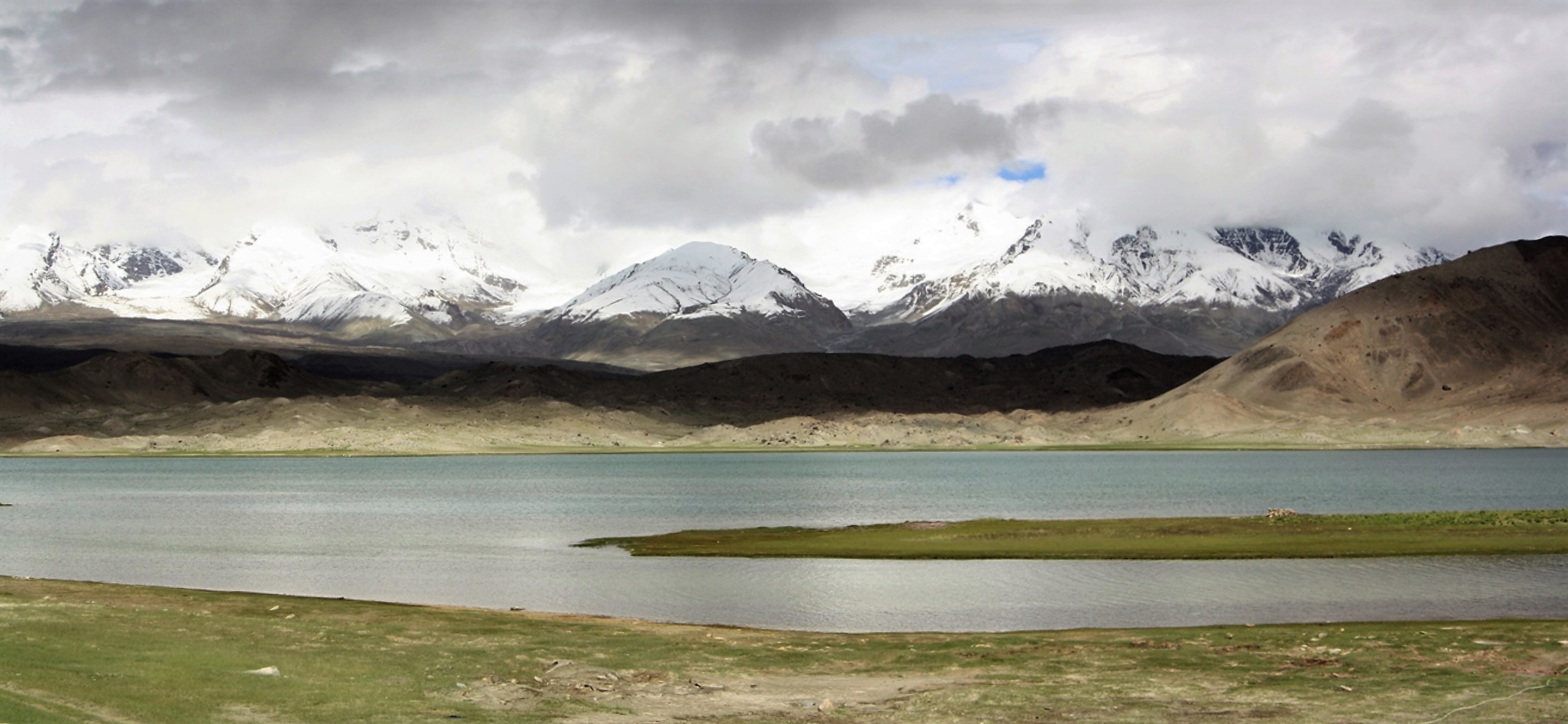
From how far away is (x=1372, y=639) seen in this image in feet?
112

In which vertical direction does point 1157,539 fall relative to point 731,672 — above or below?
above

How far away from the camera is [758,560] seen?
61.8 metres

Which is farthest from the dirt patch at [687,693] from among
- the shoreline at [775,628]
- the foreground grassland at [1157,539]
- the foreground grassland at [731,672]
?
the foreground grassland at [1157,539]

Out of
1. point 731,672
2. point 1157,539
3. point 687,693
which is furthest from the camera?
point 1157,539

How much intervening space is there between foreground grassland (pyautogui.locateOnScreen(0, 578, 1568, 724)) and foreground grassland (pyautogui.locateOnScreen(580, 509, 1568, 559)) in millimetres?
22159

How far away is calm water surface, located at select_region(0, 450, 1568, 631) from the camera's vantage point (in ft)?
147

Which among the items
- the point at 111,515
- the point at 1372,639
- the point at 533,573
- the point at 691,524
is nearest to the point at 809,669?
the point at 1372,639

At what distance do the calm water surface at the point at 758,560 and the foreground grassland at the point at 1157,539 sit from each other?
8.01 feet

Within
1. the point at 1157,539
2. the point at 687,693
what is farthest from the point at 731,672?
the point at 1157,539

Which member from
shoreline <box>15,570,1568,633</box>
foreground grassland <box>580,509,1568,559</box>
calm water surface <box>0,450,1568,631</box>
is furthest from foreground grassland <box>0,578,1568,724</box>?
foreground grassland <box>580,509,1568,559</box>

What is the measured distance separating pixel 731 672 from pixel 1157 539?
37.7 metres

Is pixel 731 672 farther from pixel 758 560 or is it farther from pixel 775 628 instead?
pixel 758 560

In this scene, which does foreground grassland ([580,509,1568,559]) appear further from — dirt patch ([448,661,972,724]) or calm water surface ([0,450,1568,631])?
dirt patch ([448,661,972,724])

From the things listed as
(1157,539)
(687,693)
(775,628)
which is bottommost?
(775,628)
